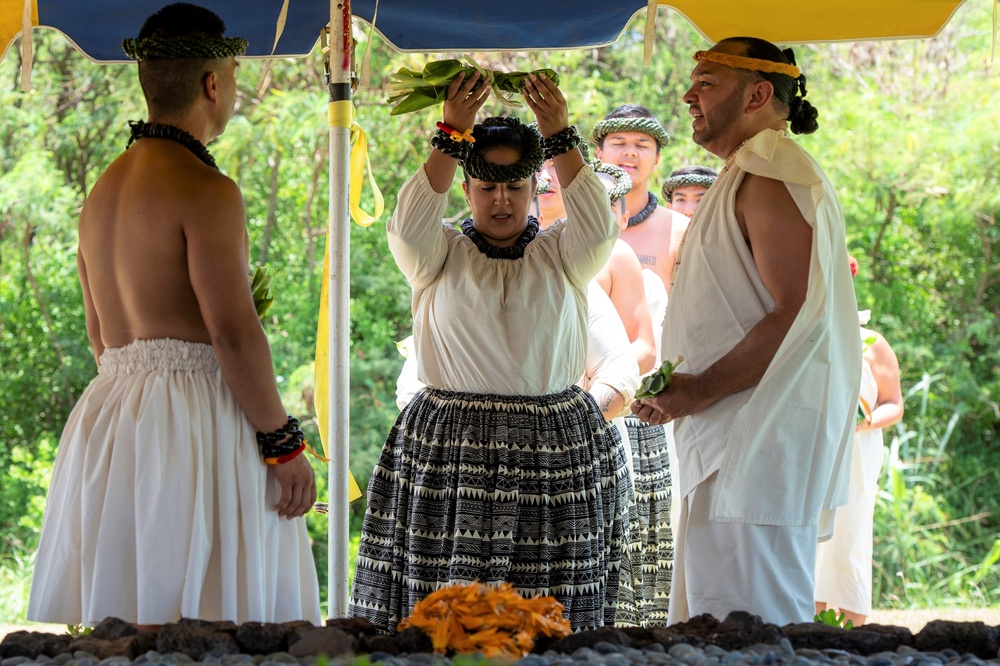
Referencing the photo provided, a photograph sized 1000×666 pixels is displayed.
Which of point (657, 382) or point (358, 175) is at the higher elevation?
point (358, 175)

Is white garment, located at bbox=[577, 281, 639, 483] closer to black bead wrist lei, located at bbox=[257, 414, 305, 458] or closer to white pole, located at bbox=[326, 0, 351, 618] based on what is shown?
white pole, located at bbox=[326, 0, 351, 618]

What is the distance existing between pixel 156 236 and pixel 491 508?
1338 millimetres

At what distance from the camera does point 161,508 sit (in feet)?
8.99

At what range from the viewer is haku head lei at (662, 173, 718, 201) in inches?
241

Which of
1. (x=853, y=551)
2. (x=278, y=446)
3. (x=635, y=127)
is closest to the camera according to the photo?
(x=278, y=446)

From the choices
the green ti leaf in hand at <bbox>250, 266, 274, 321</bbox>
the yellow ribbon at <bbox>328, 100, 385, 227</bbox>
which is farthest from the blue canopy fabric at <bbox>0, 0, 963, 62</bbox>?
the green ti leaf in hand at <bbox>250, 266, 274, 321</bbox>

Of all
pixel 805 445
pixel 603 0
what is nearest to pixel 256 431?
pixel 805 445

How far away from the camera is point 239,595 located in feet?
9.22

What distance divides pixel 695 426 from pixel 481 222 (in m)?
1.03

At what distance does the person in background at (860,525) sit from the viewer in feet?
17.9

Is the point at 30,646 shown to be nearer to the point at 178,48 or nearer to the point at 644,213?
the point at 178,48

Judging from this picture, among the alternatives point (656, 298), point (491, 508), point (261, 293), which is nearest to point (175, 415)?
point (261, 293)

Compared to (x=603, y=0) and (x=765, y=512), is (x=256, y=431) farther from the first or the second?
(x=603, y=0)

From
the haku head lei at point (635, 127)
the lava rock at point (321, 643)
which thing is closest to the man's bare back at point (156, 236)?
the lava rock at point (321, 643)
